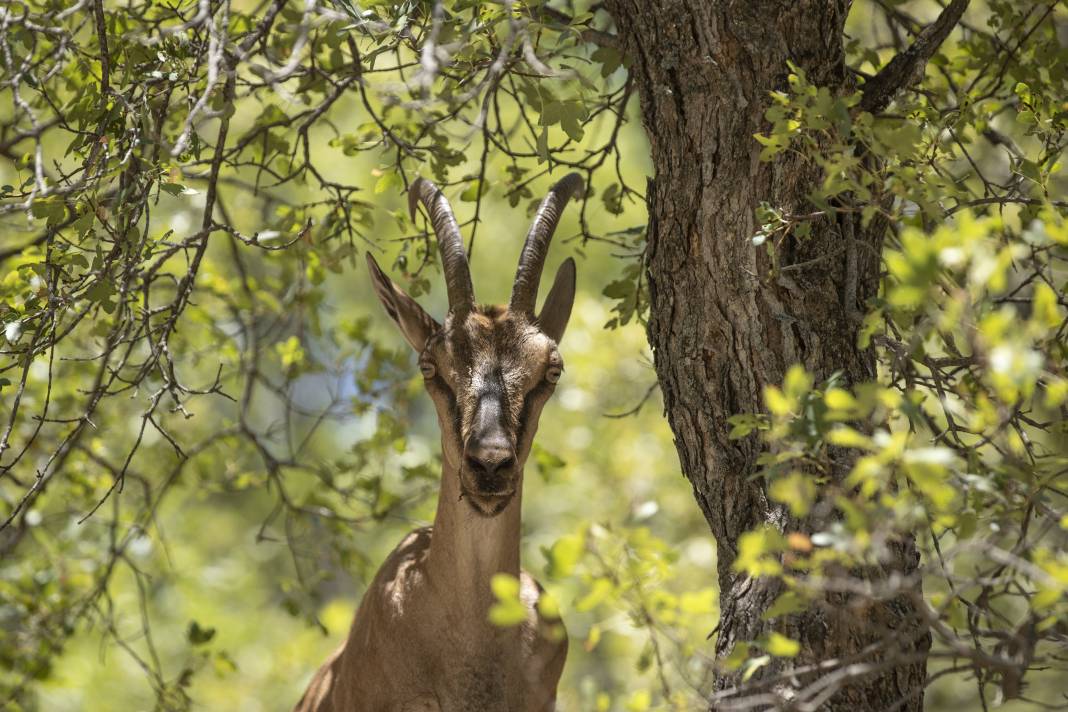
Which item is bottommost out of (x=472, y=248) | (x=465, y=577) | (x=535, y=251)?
(x=465, y=577)

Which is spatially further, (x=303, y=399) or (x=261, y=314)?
(x=303, y=399)

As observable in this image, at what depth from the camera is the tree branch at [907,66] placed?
4434 mm

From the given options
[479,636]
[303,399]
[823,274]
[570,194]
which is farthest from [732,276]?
A: [303,399]

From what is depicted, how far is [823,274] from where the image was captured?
436cm

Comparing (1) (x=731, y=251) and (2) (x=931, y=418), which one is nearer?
(2) (x=931, y=418)

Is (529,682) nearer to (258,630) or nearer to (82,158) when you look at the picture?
(82,158)

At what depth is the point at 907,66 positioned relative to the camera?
4.45m

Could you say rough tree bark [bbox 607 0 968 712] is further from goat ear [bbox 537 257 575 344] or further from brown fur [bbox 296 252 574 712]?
goat ear [bbox 537 257 575 344]

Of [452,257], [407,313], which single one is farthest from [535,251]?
[407,313]

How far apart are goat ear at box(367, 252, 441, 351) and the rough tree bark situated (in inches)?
47.8

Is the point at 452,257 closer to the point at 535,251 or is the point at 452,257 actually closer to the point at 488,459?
the point at 535,251

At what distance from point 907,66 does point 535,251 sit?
5.59 feet

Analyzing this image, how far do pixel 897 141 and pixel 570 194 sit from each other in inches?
80.1

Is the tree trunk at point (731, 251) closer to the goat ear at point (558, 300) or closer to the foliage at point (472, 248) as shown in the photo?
the foliage at point (472, 248)
